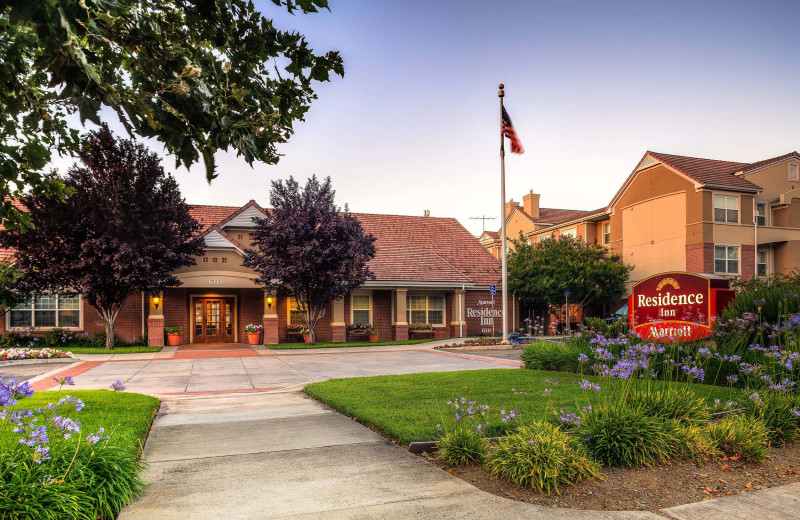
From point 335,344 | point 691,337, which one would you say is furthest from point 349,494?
point 335,344

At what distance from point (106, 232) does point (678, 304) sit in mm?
19486

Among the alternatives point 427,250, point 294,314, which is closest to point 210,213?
point 294,314

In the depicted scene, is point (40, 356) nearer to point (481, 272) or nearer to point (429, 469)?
point (429, 469)

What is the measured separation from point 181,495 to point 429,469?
2.49 m

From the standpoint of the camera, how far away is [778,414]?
275 inches

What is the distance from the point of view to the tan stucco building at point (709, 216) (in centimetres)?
3188

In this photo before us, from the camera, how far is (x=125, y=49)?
15.5 ft

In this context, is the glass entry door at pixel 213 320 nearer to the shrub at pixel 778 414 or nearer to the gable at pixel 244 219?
the gable at pixel 244 219

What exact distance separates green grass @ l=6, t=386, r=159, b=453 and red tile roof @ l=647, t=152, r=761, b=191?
102 ft

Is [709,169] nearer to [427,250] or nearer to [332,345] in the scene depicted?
[427,250]

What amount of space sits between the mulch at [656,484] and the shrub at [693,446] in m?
0.11

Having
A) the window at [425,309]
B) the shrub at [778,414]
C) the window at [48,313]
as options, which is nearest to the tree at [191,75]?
the shrub at [778,414]

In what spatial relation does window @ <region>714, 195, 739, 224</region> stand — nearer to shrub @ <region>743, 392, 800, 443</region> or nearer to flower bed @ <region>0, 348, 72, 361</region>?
shrub @ <region>743, 392, 800, 443</region>

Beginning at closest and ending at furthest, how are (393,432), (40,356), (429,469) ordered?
(429,469)
(393,432)
(40,356)
